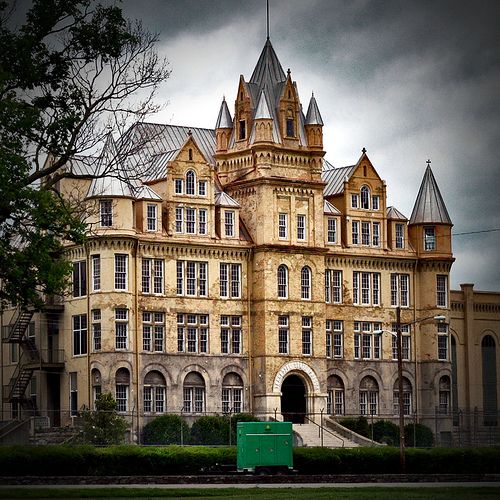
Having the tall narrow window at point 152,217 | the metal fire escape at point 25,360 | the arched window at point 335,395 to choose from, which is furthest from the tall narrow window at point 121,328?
the arched window at point 335,395

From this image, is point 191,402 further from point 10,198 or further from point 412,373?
point 10,198

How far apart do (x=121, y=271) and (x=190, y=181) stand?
7376 millimetres

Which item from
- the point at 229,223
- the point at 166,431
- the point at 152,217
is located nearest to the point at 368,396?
the point at 229,223

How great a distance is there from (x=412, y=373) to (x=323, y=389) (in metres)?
7.99

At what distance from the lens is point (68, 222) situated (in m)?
54.7

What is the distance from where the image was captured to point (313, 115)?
327 feet

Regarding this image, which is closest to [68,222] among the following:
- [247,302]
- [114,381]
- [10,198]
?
[10,198]

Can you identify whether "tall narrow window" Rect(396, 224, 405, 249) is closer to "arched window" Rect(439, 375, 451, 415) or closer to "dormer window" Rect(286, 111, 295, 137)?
"arched window" Rect(439, 375, 451, 415)

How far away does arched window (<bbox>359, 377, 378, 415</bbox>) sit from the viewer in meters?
101

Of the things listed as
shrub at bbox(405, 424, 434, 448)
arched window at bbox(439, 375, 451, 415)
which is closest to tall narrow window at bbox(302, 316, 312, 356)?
shrub at bbox(405, 424, 434, 448)

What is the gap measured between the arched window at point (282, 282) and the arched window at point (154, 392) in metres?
9.34

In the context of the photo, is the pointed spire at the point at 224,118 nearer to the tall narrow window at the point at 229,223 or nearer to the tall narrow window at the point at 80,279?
the tall narrow window at the point at 229,223

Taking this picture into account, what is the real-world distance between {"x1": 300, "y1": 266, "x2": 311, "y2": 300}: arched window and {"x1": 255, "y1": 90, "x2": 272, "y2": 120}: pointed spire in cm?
923

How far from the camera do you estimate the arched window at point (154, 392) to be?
3602 inches
